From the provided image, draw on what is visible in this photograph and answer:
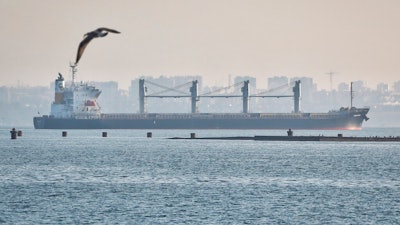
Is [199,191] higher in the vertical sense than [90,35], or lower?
lower

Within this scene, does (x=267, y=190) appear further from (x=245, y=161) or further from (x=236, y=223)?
(x=245, y=161)

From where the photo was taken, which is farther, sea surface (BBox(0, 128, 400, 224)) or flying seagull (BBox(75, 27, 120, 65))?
sea surface (BBox(0, 128, 400, 224))

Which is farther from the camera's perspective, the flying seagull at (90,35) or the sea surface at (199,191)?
the sea surface at (199,191)

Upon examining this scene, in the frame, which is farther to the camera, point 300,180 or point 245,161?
point 245,161

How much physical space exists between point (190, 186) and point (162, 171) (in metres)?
13.6

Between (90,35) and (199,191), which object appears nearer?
(90,35)

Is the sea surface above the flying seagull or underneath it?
underneath

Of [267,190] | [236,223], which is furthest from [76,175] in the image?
[236,223]

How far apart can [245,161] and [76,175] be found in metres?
21.6

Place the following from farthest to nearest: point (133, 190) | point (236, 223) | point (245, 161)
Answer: point (245, 161)
point (133, 190)
point (236, 223)

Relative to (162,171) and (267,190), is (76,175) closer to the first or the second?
(162,171)

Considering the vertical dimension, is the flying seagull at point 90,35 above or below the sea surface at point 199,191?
above

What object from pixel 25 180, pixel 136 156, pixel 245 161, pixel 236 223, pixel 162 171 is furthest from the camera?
pixel 136 156

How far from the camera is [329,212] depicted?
1699 inches
